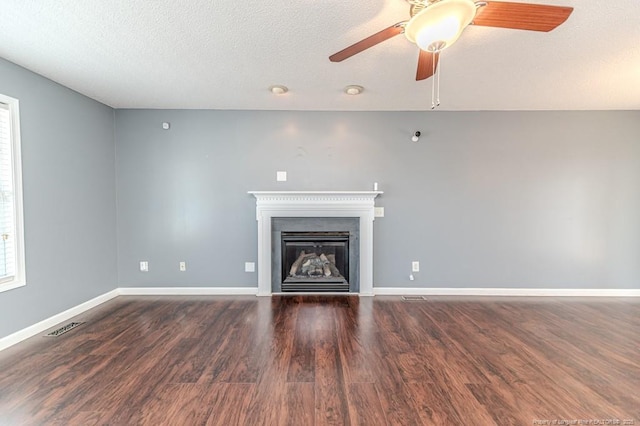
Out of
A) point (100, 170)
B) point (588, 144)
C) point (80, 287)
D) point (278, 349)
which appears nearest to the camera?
point (278, 349)

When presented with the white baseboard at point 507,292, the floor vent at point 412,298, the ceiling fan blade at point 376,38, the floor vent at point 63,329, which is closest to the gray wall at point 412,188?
the white baseboard at point 507,292

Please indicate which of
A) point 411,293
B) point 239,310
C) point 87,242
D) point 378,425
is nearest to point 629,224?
point 411,293

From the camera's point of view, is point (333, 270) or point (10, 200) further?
point (333, 270)

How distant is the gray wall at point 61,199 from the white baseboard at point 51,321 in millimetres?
46

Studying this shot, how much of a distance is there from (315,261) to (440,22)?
3062mm

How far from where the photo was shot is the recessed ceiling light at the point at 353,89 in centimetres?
302

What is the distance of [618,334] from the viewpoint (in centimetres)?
264

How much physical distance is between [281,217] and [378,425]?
8.60 ft

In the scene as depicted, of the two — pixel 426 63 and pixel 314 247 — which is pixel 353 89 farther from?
pixel 314 247

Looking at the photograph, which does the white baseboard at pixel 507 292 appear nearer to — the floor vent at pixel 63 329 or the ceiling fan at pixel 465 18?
the ceiling fan at pixel 465 18

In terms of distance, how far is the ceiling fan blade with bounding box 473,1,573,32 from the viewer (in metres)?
1.37

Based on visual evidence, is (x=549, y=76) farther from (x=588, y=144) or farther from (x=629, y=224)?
(x=629, y=224)

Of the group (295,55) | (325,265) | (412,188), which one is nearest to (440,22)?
(295,55)

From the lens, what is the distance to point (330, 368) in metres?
2.07
